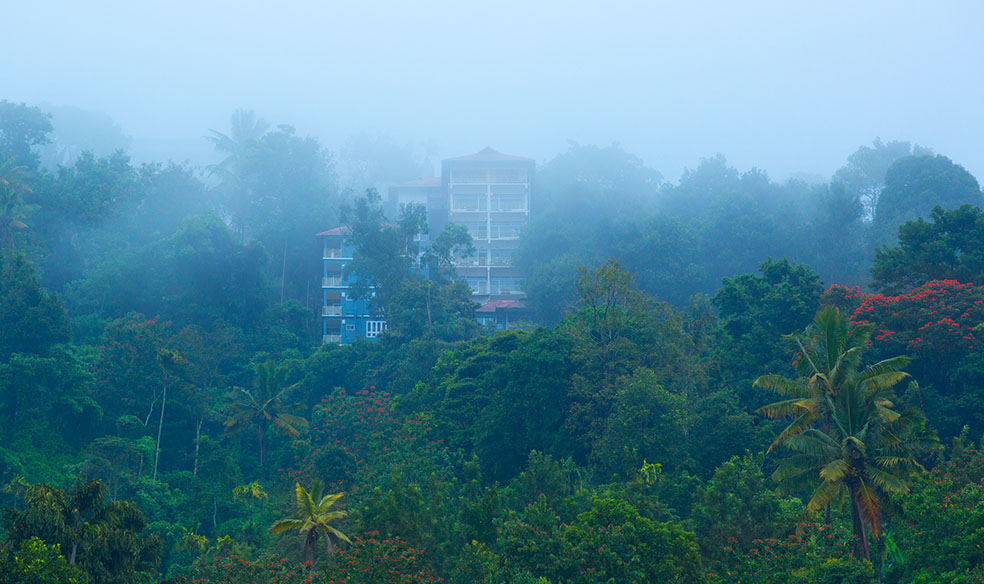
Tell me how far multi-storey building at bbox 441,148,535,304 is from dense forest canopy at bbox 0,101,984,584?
9.35ft

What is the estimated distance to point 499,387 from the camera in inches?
1314

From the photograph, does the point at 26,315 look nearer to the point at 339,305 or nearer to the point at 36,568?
the point at 339,305

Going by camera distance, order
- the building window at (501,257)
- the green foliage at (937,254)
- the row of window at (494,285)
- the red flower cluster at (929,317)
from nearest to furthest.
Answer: the red flower cluster at (929,317)
the green foliage at (937,254)
the row of window at (494,285)
the building window at (501,257)

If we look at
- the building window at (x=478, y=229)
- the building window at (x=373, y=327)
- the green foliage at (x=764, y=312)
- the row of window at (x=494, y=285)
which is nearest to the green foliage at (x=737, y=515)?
the green foliage at (x=764, y=312)

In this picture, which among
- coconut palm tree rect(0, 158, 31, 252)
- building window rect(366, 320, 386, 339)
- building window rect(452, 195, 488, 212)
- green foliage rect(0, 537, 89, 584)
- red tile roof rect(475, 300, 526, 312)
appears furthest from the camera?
building window rect(452, 195, 488, 212)

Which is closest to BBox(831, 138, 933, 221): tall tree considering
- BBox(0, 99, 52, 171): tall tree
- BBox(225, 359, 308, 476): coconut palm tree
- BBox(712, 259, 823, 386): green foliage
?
BBox(712, 259, 823, 386): green foliage

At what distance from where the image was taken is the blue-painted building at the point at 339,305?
5625 centimetres

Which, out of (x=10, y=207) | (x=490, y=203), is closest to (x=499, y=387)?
(x=10, y=207)

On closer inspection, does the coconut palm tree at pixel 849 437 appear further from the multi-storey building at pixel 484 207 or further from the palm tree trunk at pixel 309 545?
the multi-storey building at pixel 484 207

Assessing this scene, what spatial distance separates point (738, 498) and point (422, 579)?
805 centimetres

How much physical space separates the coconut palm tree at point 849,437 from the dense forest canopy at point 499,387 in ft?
0.23

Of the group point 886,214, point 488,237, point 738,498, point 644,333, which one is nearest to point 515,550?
point 738,498

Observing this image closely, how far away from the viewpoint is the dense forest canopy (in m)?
19.9

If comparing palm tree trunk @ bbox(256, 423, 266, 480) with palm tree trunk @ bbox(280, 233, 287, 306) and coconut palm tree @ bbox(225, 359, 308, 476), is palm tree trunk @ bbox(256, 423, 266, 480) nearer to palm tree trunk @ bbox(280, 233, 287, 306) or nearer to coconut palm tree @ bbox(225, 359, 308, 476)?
coconut palm tree @ bbox(225, 359, 308, 476)
